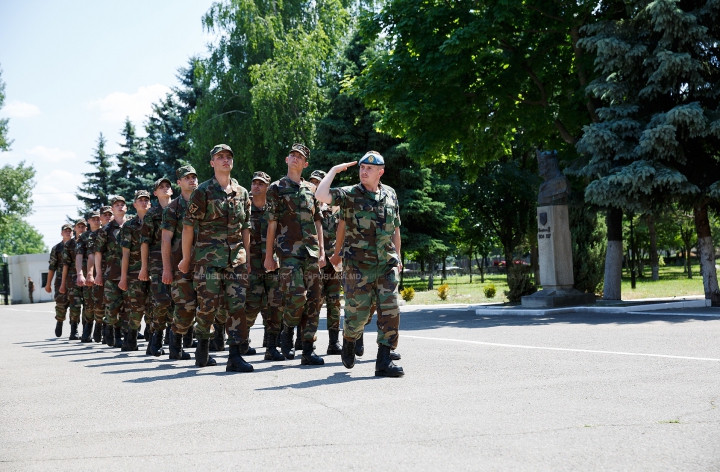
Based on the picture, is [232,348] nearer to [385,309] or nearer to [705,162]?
[385,309]

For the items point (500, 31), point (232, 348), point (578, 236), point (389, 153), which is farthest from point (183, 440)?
point (389, 153)

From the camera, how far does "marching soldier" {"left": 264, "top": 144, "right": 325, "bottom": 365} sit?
865 cm

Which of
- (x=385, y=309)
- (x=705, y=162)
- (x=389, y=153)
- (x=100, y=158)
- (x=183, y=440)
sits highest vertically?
(x=100, y=158)

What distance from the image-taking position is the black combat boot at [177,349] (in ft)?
32.4

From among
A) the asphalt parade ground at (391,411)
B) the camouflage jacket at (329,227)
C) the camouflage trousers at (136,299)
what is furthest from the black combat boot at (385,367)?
the camouflage trousers at (136,299)

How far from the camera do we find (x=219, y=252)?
8273mm

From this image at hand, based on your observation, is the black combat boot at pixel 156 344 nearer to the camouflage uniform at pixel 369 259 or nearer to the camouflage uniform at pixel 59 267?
the camouflage uniform at pixel 369 259

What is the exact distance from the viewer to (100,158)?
61062 millimetres

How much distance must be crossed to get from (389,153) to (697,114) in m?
17.8

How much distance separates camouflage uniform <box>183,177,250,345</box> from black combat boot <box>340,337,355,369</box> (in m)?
1.16

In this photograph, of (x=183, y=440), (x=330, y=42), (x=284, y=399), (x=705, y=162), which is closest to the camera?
(x=183, y=440)

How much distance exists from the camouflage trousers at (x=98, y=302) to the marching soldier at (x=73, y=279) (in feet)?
3.79

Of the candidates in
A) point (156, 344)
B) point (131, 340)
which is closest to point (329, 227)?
point (156, 344)

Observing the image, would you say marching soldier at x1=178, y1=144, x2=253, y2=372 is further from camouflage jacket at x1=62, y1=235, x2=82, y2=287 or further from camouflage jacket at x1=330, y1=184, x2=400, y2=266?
camouflage jacket at x1=62, y1=235, x2=82, y2=287
